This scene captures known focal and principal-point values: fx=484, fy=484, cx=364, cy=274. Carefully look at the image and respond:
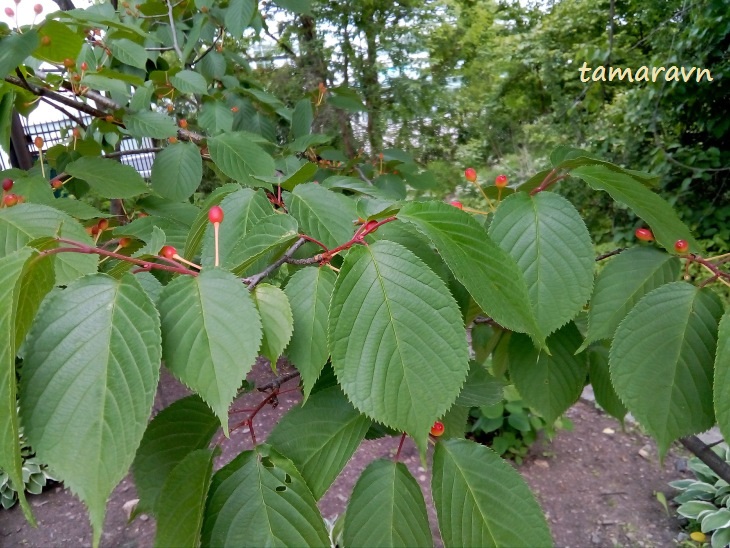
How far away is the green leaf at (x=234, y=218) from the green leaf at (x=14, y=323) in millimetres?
204

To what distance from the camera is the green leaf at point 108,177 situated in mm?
1081

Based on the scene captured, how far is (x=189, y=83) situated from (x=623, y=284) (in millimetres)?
1273

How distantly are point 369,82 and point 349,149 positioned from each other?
95cm

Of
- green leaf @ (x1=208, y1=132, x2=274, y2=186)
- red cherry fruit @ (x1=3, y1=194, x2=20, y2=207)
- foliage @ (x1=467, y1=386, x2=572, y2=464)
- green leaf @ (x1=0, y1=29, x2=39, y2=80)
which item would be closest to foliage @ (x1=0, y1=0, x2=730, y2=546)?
red cherry fruit @ (x1=3, y1=194, x2=20, y2=207)

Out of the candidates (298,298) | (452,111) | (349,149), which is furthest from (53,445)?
(452,111)

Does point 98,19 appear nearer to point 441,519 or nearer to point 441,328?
point 441,328

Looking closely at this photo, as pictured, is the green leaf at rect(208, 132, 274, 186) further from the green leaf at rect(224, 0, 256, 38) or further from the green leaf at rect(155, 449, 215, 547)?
the green leaf at rect(155, 449, 215, 547)

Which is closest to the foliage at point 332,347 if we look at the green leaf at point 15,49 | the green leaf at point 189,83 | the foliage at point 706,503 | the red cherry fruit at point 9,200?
the red cherry fruit at point 9,200

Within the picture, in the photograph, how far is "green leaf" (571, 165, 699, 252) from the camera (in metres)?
0.62

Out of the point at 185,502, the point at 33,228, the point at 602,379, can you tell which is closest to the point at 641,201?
the point at 602,379

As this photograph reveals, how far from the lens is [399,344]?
1.57ft

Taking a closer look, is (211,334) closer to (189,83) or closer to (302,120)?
(189,83)

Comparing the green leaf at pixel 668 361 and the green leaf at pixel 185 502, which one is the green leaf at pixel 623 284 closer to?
the green leaf at pixel 668 361

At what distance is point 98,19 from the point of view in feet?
3.42
